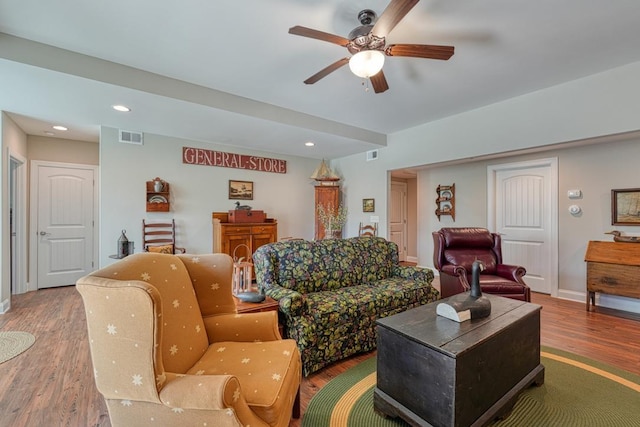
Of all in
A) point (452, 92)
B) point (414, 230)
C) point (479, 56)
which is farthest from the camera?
point (414, 230)

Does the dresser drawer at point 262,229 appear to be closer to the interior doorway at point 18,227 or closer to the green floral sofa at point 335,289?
the green floral sofa at point 335,289

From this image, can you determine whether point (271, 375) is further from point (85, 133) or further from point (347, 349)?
point (85, 133)

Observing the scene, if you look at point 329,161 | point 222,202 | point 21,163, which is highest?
point 329,161

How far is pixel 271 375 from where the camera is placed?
4.44 feet

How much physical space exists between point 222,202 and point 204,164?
68cm

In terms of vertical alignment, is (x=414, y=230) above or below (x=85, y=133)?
below

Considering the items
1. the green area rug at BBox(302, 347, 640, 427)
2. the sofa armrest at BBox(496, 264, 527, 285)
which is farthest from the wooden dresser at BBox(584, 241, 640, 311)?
the green area rug at BBox(302, 347, 640, 427)

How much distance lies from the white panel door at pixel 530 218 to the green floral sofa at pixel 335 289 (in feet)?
7.77

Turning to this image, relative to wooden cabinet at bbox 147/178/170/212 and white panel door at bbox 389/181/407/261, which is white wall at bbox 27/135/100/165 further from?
white panel door at bbox 389/181/407/261

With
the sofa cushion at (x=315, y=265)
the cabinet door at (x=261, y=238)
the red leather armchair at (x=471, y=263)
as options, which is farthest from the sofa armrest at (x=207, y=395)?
the cabinet door at (x=261, y=238)

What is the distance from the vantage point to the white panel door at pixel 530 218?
416 centimetres

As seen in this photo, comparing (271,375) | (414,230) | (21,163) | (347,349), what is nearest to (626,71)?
(347,349)

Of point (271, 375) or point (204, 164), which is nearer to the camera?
point (271, 375)

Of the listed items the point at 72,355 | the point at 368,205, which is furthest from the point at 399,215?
the point at 72,355
